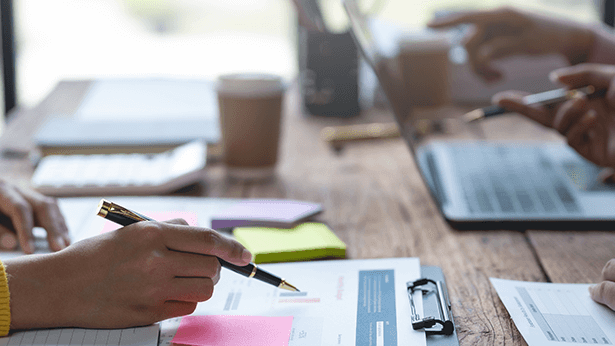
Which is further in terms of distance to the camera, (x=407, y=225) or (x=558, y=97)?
(x=558, y=97)

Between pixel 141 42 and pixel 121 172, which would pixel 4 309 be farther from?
pixel 141 42

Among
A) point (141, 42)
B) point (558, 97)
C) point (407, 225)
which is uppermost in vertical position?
point (558, 97)

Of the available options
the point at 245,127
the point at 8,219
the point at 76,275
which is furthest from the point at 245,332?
the point at 245,127

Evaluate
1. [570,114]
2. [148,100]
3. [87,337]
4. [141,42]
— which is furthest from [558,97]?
[141,42]

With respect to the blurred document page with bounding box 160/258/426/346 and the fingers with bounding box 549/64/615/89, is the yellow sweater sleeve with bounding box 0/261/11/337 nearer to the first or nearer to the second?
the blurred document page with bounding box 160/258/426/346

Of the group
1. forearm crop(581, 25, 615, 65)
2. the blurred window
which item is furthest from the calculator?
the blurred window

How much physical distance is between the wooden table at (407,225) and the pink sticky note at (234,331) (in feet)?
0.54

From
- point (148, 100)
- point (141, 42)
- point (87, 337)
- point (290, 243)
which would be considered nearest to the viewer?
point (87, 337)

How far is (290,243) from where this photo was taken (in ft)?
2.31

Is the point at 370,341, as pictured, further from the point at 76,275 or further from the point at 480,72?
the point at 480,72

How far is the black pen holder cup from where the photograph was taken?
4.62 ft

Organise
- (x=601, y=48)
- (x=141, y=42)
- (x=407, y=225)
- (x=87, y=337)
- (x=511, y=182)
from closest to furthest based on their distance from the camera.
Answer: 1. (x=87, y=337)
2. (x=407, y=225)
3. (x=511, y=182)
4. (x=601, y=48)
5. (x=141, y=42)

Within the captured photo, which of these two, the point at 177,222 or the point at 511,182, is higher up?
the point at 177,222

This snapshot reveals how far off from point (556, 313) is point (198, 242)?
1.13 feet
